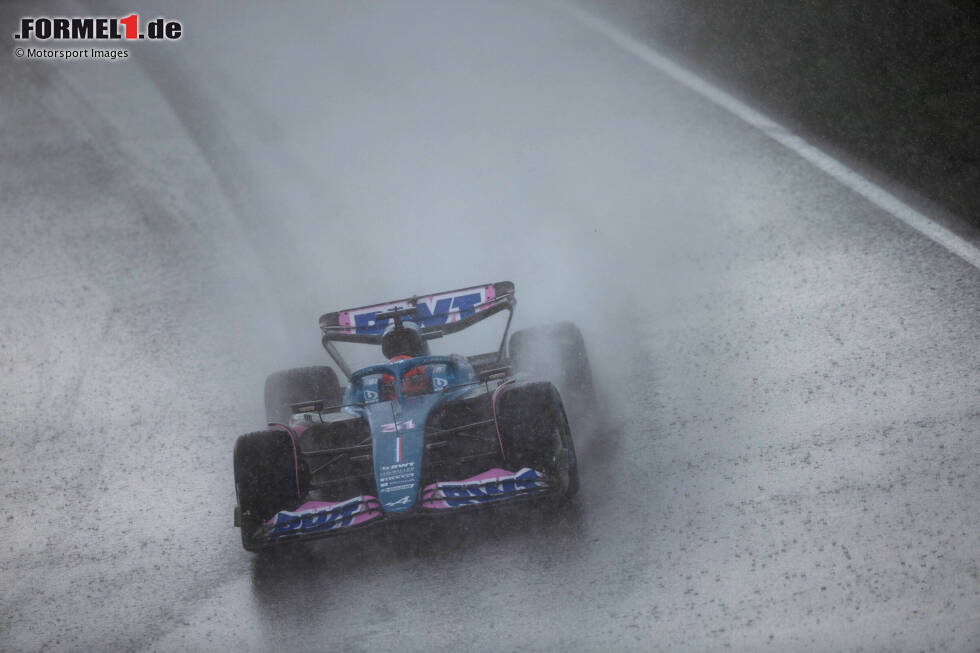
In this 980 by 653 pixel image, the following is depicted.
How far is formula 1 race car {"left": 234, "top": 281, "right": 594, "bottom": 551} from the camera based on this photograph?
611 cm

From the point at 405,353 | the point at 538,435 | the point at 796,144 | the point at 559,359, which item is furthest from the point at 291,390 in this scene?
the point at 796,144

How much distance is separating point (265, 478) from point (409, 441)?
83 centimetres

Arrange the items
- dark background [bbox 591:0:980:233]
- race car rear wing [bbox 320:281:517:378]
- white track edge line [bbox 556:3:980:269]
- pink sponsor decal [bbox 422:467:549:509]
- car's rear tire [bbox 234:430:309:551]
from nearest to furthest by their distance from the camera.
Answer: pink sponsor decal [bbox 422:467:549:509] < car's rear tire [bbox 234:430:309:551] < race car rear wing [bbox 320:281:517:378] < white track edge line [bbox 556:3:980:269] < dark background [bbox 591:0:980:233]

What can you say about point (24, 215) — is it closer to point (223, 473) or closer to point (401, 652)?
point (223, 473)

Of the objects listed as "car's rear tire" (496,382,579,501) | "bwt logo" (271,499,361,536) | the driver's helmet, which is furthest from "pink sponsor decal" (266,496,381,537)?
the driver's helmet

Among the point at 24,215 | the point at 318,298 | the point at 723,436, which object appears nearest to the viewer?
the point at 723,436

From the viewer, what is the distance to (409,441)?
6.52 metres

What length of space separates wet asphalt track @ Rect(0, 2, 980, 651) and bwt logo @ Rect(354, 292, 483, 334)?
108 centimetres

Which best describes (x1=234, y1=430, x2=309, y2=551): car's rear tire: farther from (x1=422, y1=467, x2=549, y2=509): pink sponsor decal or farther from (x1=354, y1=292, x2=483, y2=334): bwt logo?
(x1=354, y1=292, x2=483, y2=334): bwt logo

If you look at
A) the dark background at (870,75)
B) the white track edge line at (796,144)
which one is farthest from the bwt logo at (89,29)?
the dark background at (870,75)

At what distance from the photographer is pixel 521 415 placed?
635 cm

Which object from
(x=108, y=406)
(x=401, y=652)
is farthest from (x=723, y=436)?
(x=108, y=406)

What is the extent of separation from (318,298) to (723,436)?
514 cm

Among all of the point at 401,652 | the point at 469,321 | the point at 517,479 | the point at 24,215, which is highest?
the point at 24,215
